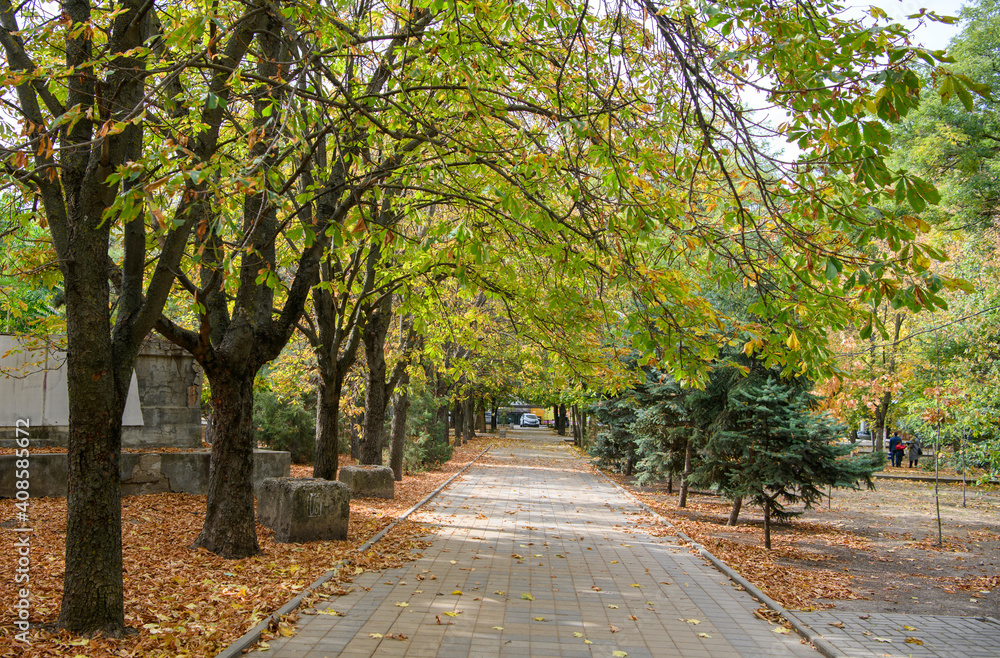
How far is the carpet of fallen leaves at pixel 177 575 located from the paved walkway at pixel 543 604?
1.62 ft

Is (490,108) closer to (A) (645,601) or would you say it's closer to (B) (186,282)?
(B) (186,282)

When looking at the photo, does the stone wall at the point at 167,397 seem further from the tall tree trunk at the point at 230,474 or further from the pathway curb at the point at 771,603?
the pathway curb at the point at 771,603

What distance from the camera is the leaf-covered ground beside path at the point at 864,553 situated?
25.6ft

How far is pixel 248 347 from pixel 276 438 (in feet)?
42.1

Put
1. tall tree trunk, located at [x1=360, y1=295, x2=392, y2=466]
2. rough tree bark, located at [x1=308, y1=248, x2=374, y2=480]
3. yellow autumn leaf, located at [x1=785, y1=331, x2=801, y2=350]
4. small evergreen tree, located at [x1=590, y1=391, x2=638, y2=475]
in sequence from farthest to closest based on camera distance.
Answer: small evergreen tree, located at [x1=590, y1=391, x2=638, y2=475]
tall tree trunk, located at [x1=360, y1=295, x2=392, y2=466]
rough tree bark, located at [x1=308, y1=248, x2=374, y2=480]
yellow autumn leaf, located at [x1=785, y1=331, x2=801, y2=350]

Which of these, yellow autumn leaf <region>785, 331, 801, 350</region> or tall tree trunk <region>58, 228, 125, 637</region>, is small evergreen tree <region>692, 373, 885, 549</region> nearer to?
yellow autumn leaf <region>785, 331, 801, 350</region>

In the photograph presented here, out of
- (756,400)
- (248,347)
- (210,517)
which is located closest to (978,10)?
(756,400)

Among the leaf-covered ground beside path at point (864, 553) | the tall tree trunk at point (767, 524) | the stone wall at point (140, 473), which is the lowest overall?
the leaf-covered ground beside path at point (864, 553)

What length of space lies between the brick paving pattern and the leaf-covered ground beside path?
0.40 metres

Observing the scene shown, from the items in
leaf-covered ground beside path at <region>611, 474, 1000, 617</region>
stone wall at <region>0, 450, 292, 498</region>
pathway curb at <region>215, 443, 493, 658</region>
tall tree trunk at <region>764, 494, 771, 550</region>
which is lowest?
leaf-covered ground beside path at <region>611, 474, 1000, 617</region>

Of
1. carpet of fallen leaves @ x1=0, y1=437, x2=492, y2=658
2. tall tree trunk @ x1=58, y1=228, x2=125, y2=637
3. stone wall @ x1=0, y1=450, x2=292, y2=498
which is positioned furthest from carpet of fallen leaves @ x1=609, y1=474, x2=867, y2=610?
stone wall @ x1=0, y1=450, x2=292, y2=498

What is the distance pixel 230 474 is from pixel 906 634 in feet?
23.7

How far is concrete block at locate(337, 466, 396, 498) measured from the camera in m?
14.3

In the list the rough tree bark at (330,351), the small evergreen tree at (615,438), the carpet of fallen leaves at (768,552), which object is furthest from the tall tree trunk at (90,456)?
the small evergreen tree at (615,438)
